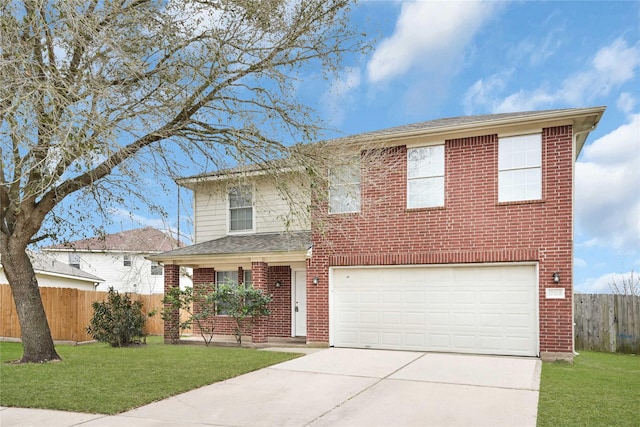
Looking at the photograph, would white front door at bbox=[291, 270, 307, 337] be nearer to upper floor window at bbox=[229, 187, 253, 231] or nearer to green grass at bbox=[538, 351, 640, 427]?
upper floor window at bbox=[229, 187, 253, 231]

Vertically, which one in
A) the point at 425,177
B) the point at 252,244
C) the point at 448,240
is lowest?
the point at 252,244

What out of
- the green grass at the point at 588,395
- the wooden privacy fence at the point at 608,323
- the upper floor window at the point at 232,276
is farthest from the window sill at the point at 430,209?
the upper floor window at the point at 232,276

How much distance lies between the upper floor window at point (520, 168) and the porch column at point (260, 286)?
6.94 metres

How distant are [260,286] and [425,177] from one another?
571cm

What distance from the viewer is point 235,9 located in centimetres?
1026

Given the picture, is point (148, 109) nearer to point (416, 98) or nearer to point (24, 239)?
point (24, 239)

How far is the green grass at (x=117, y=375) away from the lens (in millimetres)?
7379

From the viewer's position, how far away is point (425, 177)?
42.5 ft

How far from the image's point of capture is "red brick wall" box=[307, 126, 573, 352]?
11508mm

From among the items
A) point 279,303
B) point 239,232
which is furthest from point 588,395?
point 239,232

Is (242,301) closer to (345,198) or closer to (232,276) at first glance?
(232,276)

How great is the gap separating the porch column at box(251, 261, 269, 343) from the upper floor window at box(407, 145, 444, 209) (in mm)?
4826

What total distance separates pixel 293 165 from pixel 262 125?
105 cm

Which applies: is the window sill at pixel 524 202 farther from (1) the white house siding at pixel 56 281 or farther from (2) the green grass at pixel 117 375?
(1) the white house siding at pixel 56 281
